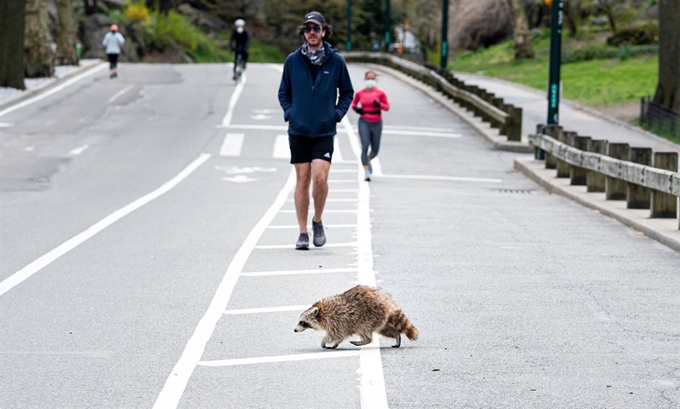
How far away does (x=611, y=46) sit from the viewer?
51.3m

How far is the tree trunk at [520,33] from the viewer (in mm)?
53500

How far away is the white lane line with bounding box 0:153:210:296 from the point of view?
10047 mm

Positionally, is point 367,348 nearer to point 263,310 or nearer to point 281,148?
point 263,310

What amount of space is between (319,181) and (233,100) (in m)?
24.6

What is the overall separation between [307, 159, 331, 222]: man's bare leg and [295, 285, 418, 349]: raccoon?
13.8 feet

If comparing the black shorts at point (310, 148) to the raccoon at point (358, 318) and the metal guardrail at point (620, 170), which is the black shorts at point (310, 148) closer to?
the metal guardrail at point (620, 170)

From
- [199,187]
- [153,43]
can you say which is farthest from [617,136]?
[153,43]

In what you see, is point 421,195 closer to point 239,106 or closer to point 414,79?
point 239,106

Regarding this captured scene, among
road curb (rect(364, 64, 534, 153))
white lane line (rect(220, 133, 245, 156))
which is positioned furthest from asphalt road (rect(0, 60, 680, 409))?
road curb (rect(364, 64, 534, 153))

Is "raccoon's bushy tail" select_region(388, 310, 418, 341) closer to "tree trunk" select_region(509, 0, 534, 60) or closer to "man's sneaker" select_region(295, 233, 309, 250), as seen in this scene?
"man's sneaker" select_region(295, 233, 309, 250)

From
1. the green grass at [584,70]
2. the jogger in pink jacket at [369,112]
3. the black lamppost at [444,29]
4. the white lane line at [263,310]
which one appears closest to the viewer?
the white lane line at [263,310]

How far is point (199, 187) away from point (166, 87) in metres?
21.9

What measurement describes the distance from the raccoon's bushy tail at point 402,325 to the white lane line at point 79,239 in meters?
3.52

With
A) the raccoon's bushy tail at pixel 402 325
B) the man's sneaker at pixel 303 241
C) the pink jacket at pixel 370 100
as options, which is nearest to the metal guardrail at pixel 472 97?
the pink jacket at pixel 370 100
